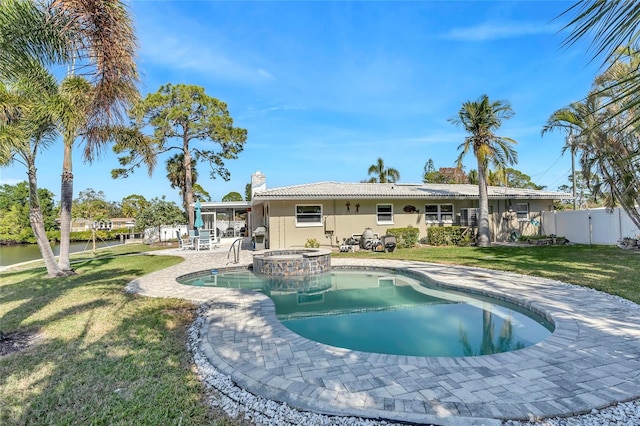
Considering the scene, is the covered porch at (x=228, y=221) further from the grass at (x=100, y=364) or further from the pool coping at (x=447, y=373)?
the pool coping at (x=447, y=373)

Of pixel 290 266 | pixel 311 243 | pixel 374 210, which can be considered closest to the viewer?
pixel 290 266

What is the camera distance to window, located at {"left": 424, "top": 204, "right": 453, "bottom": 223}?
67.1 ft

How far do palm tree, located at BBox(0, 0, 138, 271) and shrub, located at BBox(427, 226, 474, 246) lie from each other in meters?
17.0

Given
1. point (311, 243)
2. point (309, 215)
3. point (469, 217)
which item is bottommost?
point (311, 243)

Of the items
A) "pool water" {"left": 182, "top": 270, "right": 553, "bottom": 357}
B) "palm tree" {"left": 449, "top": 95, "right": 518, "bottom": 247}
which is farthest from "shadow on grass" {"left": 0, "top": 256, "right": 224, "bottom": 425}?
"palm tree" {"left": 449, "top": 95, "right": 518, "bottom": 247}

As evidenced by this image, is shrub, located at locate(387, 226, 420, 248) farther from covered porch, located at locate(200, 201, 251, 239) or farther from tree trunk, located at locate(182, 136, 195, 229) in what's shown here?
tree trunk, located at locate(182, 136, 195, 229)

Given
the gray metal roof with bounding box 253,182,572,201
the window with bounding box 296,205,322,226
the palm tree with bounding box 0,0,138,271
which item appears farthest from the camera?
the window with bounding box 296,205,322,226

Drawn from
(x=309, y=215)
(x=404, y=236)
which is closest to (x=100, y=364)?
(x=309, y=215)

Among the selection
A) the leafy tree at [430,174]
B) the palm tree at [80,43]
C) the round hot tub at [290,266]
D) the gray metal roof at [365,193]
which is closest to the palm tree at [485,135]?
the gray metal roof at [365,193]

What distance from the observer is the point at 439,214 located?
20578 mm

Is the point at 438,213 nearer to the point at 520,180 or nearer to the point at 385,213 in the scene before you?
the point at 385,213

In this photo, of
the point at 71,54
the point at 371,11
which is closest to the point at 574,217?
the point at 371,11

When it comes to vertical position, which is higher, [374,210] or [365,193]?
[365,193]

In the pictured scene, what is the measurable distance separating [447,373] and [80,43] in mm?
7205
